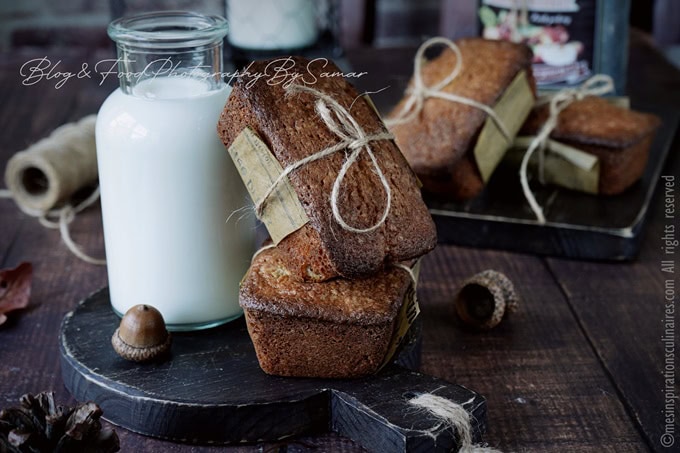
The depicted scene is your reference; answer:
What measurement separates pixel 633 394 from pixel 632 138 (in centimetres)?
53

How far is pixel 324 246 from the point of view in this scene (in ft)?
2.86

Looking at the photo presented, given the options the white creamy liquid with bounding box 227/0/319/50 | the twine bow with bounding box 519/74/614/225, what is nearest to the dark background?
the white creamy liquid with bounding box 227/0/319/50

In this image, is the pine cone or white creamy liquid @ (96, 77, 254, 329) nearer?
the pine cone

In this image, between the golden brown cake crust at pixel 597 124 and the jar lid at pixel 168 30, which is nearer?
the jar lid at pixel 168 30

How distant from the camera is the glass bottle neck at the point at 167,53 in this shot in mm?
937

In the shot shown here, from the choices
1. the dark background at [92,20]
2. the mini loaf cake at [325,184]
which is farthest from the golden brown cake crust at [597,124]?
the dark background at [92,20]

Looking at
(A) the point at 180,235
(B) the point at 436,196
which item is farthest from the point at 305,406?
(B) the point at 436,196

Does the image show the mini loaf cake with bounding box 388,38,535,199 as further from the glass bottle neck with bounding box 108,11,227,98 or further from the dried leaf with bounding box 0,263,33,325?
the dried leaf with bounding box 0,263,33,325

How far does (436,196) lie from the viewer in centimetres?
140

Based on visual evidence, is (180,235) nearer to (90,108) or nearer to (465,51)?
(465,51)

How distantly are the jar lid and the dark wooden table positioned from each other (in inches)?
14.8

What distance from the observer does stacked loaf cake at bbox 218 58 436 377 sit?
881mm

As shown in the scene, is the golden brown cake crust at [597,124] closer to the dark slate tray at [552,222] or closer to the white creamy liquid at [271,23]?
the dark slate tray at [552,222]

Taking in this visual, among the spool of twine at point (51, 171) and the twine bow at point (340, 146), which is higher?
the twine bow at point (340, 146)
